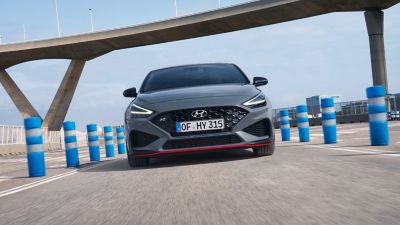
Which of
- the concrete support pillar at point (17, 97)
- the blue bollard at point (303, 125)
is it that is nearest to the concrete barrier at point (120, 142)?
the blue bollard at point (303, 125)

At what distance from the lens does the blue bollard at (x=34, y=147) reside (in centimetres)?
793

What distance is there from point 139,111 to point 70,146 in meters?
3.16

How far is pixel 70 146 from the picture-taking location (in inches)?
383

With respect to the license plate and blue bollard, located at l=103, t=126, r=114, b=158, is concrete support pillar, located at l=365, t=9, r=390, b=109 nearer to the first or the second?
blue bollard, located at l=103, t=126, r=114, b=158

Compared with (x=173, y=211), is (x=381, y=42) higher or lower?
higher

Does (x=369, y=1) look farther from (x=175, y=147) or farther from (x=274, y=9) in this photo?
(x=175, y=147)

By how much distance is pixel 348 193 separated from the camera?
379 centimetres

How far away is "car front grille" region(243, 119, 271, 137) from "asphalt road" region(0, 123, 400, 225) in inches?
24.4

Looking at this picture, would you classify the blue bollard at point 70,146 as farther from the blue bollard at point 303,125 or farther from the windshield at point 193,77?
the blue bollard at point 303,125

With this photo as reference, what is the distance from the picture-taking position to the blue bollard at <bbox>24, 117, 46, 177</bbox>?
793cm

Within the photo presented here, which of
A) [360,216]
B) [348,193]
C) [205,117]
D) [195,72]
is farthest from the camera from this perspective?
[195,72]

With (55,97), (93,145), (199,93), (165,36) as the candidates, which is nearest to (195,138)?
(199,93)

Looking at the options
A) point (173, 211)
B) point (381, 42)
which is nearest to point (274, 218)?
point (173, 211)

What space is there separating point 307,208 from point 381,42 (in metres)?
42.4
